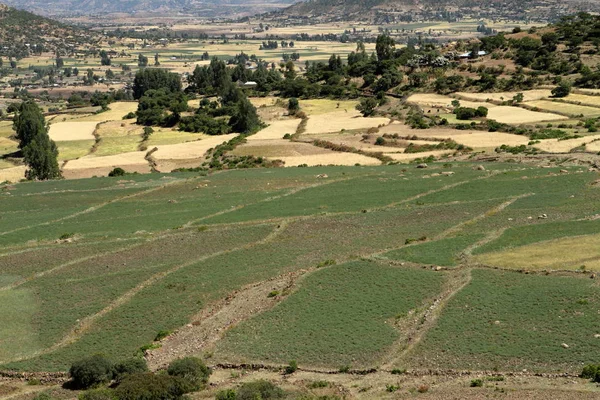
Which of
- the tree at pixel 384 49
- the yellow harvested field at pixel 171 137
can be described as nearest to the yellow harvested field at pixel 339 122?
the yellow harvested field at pixel 171 137

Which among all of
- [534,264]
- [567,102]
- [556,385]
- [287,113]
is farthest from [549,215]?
[287,113]

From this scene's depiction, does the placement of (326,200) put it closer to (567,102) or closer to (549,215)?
(549,215)

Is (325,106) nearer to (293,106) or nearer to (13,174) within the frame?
(293,106)

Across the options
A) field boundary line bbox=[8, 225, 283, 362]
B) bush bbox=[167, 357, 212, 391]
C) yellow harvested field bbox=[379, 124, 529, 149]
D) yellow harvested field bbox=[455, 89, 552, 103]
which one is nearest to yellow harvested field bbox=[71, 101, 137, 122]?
yellow harvested field bbox=[379, 124, 529, 149]

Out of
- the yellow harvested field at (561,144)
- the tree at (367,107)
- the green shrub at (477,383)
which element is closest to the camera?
the green shrub at (477,383)

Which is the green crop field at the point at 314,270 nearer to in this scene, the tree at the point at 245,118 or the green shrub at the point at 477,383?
the green shrub at the point at 477,383

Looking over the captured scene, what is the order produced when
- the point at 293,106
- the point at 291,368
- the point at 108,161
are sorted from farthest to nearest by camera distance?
the point at 293,106, the point at 108,161, the point at 291,368

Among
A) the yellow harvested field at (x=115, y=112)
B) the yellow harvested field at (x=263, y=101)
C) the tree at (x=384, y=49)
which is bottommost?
the yellow harvested field at (x=115, y=112)

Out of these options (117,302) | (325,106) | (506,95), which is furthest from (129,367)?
(325,106)
